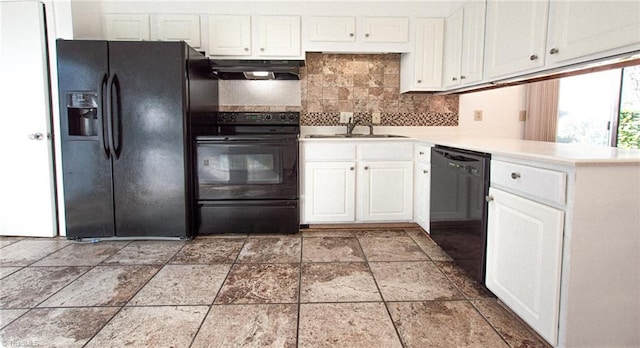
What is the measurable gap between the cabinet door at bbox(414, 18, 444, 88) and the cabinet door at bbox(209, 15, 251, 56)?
5.01ft

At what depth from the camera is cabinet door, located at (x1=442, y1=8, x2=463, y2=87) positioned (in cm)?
294

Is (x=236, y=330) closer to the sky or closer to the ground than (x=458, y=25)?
closer to the ground

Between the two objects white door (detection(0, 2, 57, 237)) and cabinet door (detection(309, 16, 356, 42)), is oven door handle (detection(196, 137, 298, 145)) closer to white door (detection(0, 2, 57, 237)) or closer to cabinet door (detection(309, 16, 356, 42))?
cabinet door (detection(309, 16, 356, 42))

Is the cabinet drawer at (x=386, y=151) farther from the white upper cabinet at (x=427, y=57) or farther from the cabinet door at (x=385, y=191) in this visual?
the white upper cabinet at (x=427, y=57)

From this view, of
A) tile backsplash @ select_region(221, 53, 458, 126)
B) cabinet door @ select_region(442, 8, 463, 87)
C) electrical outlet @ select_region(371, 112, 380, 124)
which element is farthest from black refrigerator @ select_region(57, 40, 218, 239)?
cabinet door @ select_region(442, 8, 463, 87)

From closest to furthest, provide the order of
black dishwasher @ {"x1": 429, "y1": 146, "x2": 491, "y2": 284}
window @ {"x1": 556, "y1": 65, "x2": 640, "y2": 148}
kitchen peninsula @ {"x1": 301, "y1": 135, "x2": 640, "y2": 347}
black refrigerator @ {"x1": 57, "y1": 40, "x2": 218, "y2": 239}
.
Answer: kitchen peninsula @ {"x1": 301, "y1": 135, "x2": 640, "y2": 347} → black dishwasher @ {"x1": 429, "y1": 146, "x2": 491, "y2": 284} → black refrigerator @ {"x1": 57, "y1": 40, "x2": 218, "y2": 239} → window @ {"x1": 556, "y1": 65, "x2": 640, "y2": 148}

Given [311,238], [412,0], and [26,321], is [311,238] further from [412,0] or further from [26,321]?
[412,0]

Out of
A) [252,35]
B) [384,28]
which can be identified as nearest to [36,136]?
[252,35]

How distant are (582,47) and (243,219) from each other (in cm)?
250

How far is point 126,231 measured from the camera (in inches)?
111

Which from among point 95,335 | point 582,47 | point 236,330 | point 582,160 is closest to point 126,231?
point 95,335

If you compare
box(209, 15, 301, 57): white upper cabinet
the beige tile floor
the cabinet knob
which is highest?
box(209, 15, 301, 57): white upper cabinet

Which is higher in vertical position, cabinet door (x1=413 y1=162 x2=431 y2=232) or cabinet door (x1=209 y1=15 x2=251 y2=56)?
cabinet door (x1=209 y1=15 x2=251 y2=56)

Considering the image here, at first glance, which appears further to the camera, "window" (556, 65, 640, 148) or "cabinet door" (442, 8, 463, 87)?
"window" (556, 65, 640, 148)
